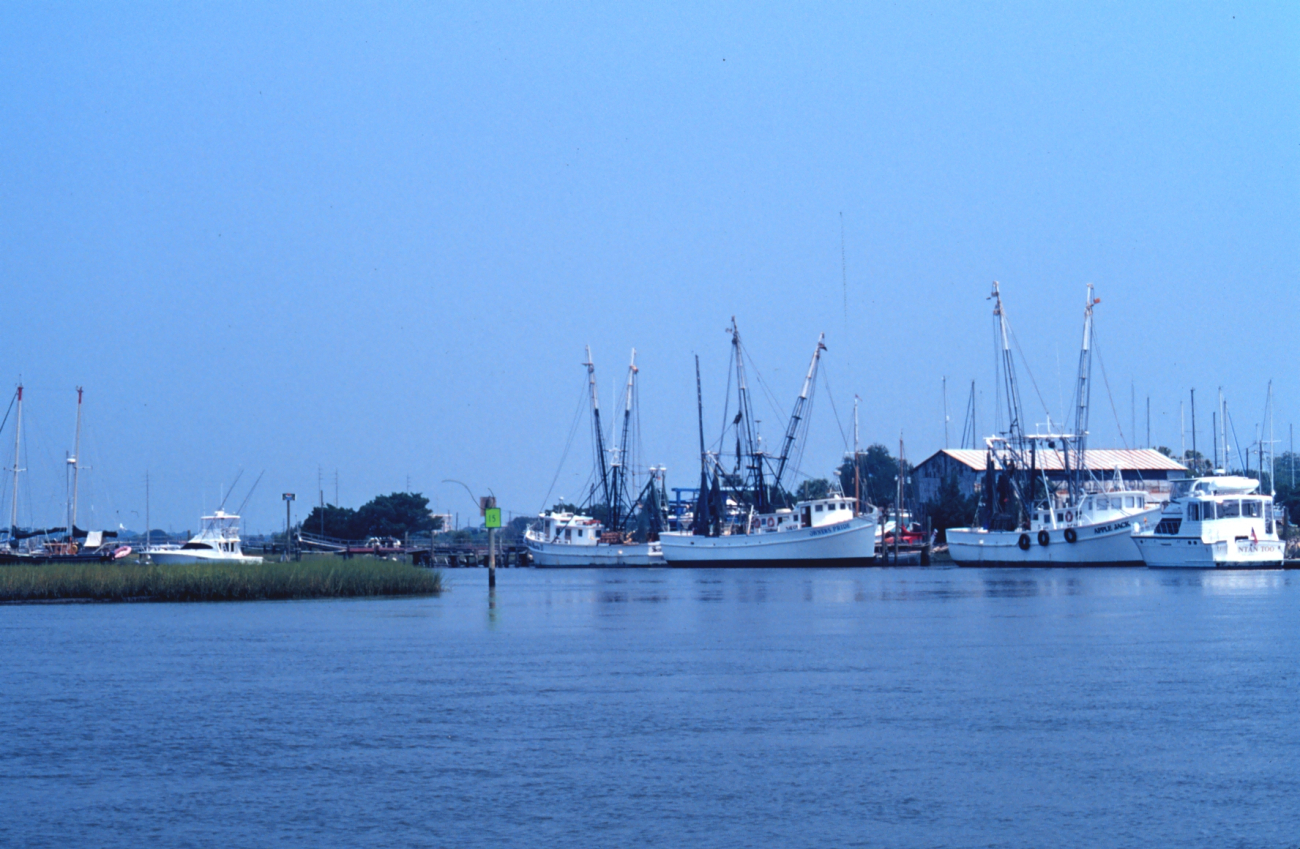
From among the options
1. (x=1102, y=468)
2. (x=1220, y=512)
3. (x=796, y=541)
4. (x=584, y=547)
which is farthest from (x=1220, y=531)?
(x=584, y=547)

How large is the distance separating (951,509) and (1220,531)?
192ft

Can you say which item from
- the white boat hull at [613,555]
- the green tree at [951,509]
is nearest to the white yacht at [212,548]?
the white boat hull at [613,555]

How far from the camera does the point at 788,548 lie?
132500 millimetres

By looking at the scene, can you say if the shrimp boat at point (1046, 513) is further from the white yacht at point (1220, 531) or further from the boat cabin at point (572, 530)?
the boat cabin at point (572, 530)

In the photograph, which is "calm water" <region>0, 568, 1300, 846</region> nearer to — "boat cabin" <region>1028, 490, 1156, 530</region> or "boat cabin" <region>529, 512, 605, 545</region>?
"boat cabin" <region>1028, 490, 1156, 530</region>

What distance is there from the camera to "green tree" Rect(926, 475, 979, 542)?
154 metres

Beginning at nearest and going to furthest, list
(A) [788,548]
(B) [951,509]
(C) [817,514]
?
(C) [817,514], (A) [788,548], (B) [951,509]

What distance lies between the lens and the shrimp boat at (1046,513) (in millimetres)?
115188

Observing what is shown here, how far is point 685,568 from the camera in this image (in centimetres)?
14100

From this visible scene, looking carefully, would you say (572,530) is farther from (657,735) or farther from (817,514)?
(657,735)

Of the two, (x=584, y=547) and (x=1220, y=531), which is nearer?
(x=1220, y=531)

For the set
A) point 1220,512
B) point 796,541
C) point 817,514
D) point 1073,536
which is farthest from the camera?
point 817,514

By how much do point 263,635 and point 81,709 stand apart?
60.2 ft

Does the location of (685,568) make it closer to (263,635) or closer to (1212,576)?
(1212,576)
